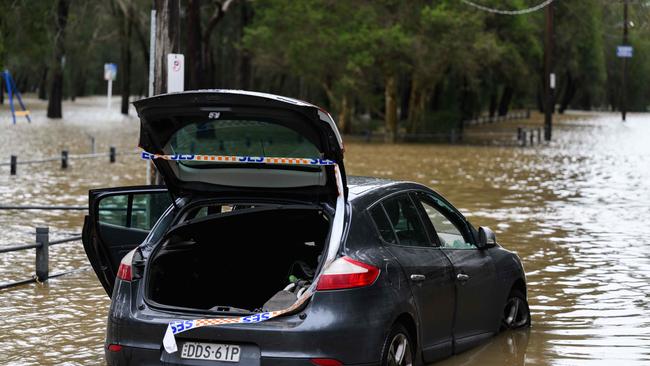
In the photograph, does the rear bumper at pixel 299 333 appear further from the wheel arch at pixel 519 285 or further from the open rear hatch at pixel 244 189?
the wheel arch at pixel 519 285

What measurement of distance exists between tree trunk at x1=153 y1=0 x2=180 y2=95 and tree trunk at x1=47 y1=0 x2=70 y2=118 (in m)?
39.9

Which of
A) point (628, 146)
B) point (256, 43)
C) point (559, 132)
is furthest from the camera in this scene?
point (559, 132)

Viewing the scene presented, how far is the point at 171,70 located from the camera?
562 inches

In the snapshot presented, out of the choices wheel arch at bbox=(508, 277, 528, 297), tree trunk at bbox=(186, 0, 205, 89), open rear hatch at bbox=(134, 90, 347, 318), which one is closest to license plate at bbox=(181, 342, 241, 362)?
open rear hatch at bbox=(134, 90, 347, 318)

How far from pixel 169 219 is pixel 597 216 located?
13.3 metres

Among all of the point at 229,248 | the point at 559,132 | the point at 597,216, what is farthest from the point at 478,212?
the point at 559,132

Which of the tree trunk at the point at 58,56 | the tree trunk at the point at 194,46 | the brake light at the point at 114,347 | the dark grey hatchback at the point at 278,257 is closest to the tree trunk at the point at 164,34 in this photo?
the dark grey hatchback at the point at 278,257

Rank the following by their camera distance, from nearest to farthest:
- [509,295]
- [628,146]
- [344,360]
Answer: [344,360] → [509,295] → [628,146]

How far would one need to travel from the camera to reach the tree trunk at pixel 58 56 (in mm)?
57259

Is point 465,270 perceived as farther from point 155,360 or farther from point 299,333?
point 155,360

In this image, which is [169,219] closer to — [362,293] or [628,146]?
[362,293]

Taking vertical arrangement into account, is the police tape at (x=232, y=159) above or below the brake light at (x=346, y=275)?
above

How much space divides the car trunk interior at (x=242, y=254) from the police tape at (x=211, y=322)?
2.41 ft

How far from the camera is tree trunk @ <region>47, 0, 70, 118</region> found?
57.3 m
